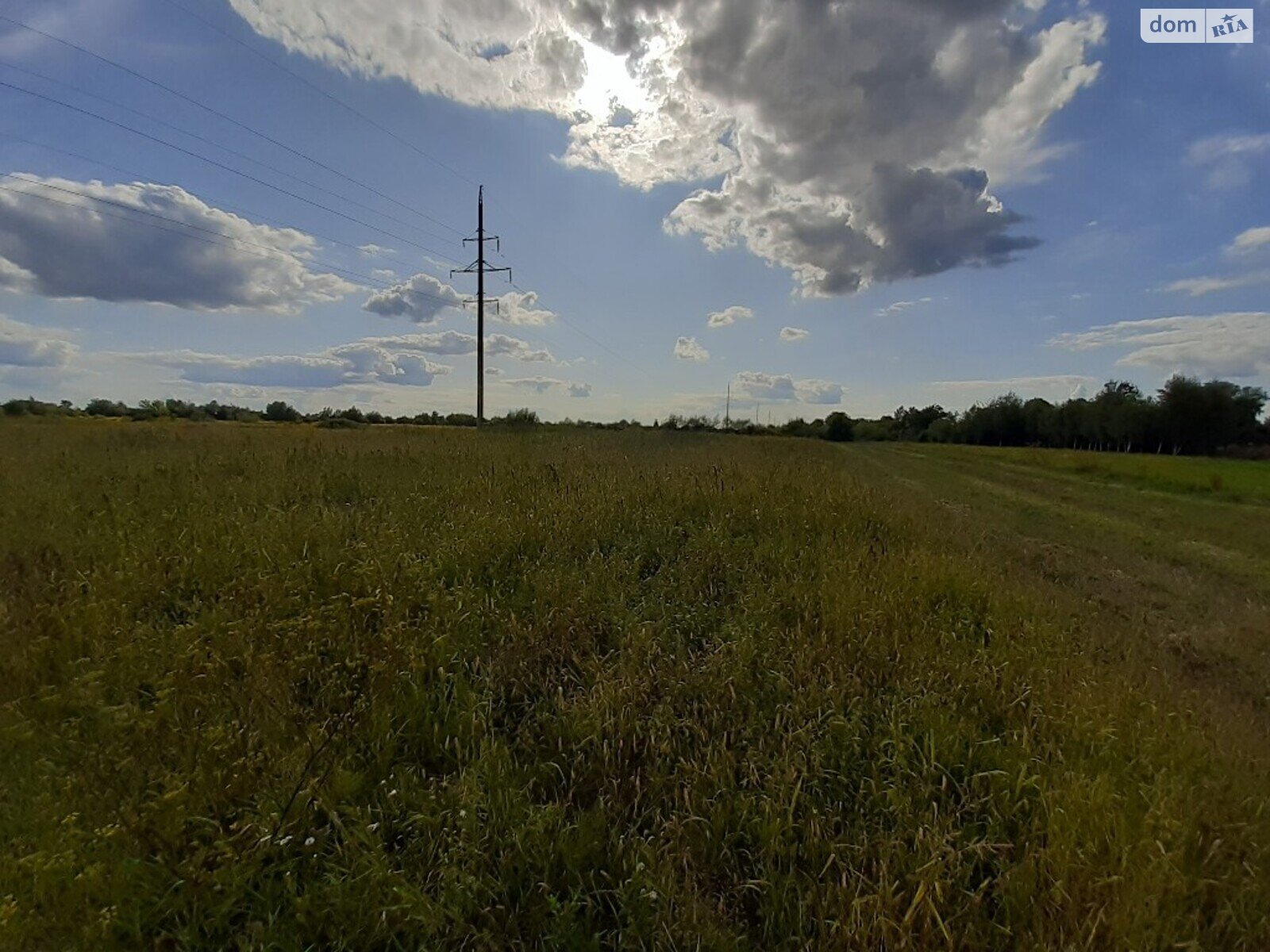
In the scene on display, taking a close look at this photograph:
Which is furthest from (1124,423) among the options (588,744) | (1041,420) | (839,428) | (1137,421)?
(588,744)

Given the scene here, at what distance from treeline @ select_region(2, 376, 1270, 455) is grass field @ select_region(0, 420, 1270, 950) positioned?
81.5 feet

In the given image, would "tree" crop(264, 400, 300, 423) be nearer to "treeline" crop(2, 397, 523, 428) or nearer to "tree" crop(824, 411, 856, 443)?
"treeline" crop(2, 397, 523, 428)

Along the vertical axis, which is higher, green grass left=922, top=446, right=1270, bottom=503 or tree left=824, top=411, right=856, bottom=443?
tree left=824, top=411, right=856, bottom=443

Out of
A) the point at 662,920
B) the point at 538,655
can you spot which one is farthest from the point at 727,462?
the point at 662,920

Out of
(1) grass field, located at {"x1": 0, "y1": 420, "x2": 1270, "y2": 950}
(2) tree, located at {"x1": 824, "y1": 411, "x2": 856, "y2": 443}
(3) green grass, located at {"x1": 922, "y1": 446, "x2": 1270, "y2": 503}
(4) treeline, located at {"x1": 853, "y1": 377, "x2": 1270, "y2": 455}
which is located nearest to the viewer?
(1) grass field, located at {"x1": 0, "y1": 420, "x2": 1270, "y2": 950}

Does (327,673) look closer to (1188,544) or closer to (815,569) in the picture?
(815,569)

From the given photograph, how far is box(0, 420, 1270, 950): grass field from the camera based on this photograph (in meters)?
1.95

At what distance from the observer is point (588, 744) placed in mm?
2764

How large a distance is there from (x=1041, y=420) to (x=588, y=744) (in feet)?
353

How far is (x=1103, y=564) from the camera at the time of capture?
8.20m

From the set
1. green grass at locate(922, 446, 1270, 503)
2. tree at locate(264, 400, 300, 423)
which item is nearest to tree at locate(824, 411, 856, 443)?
green grass at locate(922, 446, 1270, 503)

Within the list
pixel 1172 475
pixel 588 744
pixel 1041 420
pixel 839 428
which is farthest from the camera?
A: pixel 839 428

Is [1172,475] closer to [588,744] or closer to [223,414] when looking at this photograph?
[588,744]

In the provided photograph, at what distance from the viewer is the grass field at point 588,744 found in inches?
76.8
